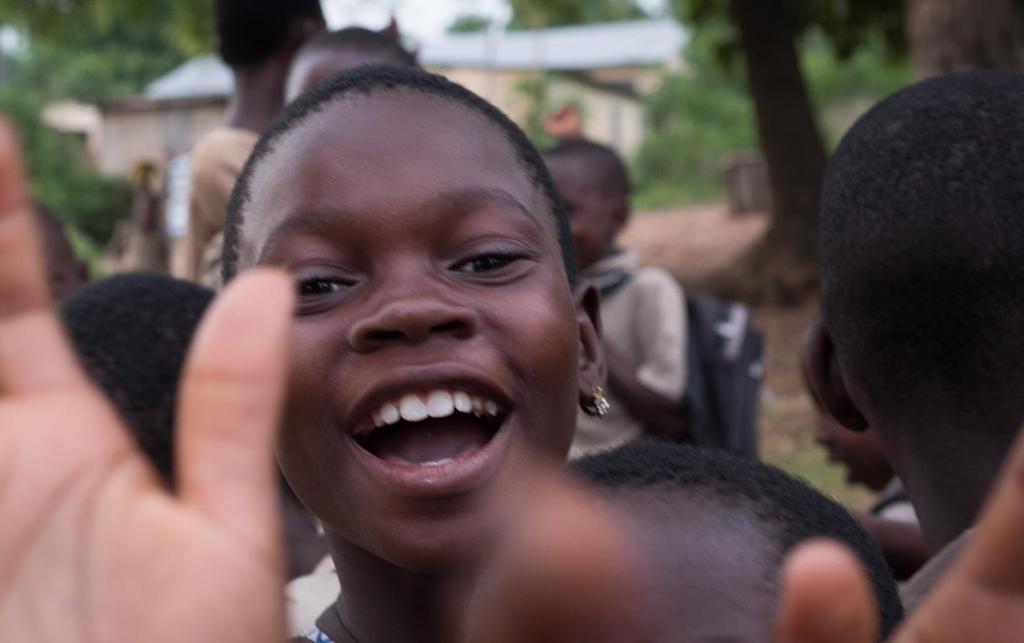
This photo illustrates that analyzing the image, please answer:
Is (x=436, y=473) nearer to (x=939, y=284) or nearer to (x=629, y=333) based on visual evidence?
(x=939, y=284)

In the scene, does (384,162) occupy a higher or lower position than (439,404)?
higher

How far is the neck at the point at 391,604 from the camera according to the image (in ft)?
5.86

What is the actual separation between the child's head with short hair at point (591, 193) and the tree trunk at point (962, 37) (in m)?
2.98

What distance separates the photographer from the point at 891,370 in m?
1.96

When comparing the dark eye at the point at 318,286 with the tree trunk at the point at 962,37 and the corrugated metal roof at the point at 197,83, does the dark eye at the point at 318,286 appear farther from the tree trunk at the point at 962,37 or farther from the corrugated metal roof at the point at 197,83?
the corrugated metal roof at the point at 197,83

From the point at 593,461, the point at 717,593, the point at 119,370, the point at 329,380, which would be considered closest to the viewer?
the point at 717,593

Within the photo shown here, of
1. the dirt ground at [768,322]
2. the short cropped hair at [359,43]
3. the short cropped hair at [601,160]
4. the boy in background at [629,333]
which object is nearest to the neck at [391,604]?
the dirt ground at [768,322]

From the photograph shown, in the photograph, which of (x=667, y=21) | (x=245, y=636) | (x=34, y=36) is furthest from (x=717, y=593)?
(x=667, y=21)

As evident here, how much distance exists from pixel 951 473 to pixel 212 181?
2.07m

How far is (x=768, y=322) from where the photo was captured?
11586 millimetres

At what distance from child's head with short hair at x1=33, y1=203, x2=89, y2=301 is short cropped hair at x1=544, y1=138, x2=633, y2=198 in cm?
170

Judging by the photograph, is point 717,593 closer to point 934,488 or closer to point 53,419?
point 53,419

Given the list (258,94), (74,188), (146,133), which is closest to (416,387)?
(258,94)

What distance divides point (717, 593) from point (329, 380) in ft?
2.22
